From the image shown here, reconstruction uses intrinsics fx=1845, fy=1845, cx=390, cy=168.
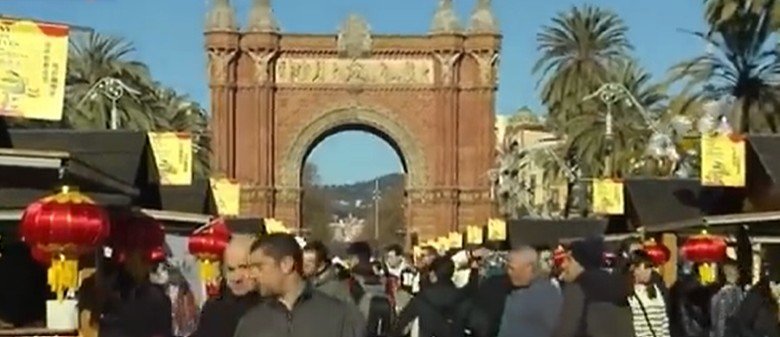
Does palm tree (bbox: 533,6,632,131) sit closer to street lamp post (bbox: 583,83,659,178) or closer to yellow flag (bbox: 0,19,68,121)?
street lamp post (bbox: 583,83,659,178)

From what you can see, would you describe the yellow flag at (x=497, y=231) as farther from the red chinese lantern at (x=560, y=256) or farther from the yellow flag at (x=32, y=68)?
the yellow flag at (x=32, y=68)

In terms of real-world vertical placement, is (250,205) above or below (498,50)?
below

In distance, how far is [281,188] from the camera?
90875 mm

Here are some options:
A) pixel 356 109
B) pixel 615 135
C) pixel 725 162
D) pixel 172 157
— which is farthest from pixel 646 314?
pixel 356 109

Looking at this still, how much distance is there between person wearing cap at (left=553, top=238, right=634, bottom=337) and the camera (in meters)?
12.5

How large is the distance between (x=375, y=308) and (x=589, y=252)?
8854mm

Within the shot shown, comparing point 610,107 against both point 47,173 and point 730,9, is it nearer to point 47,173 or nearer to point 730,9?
point 730,9

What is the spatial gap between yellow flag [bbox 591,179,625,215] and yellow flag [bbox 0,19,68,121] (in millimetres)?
22006

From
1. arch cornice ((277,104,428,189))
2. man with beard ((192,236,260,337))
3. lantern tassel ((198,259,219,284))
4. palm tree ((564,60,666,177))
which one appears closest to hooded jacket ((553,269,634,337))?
man with beard ((192,236,260,337))

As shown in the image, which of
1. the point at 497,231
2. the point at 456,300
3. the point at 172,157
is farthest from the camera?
the point at 497,231

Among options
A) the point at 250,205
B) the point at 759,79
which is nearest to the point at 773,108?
the point at 759,79

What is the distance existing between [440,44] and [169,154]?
188 feet

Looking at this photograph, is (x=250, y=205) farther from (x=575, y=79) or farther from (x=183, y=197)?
(x=183, y=197)

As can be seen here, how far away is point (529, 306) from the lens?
14.5 metres
